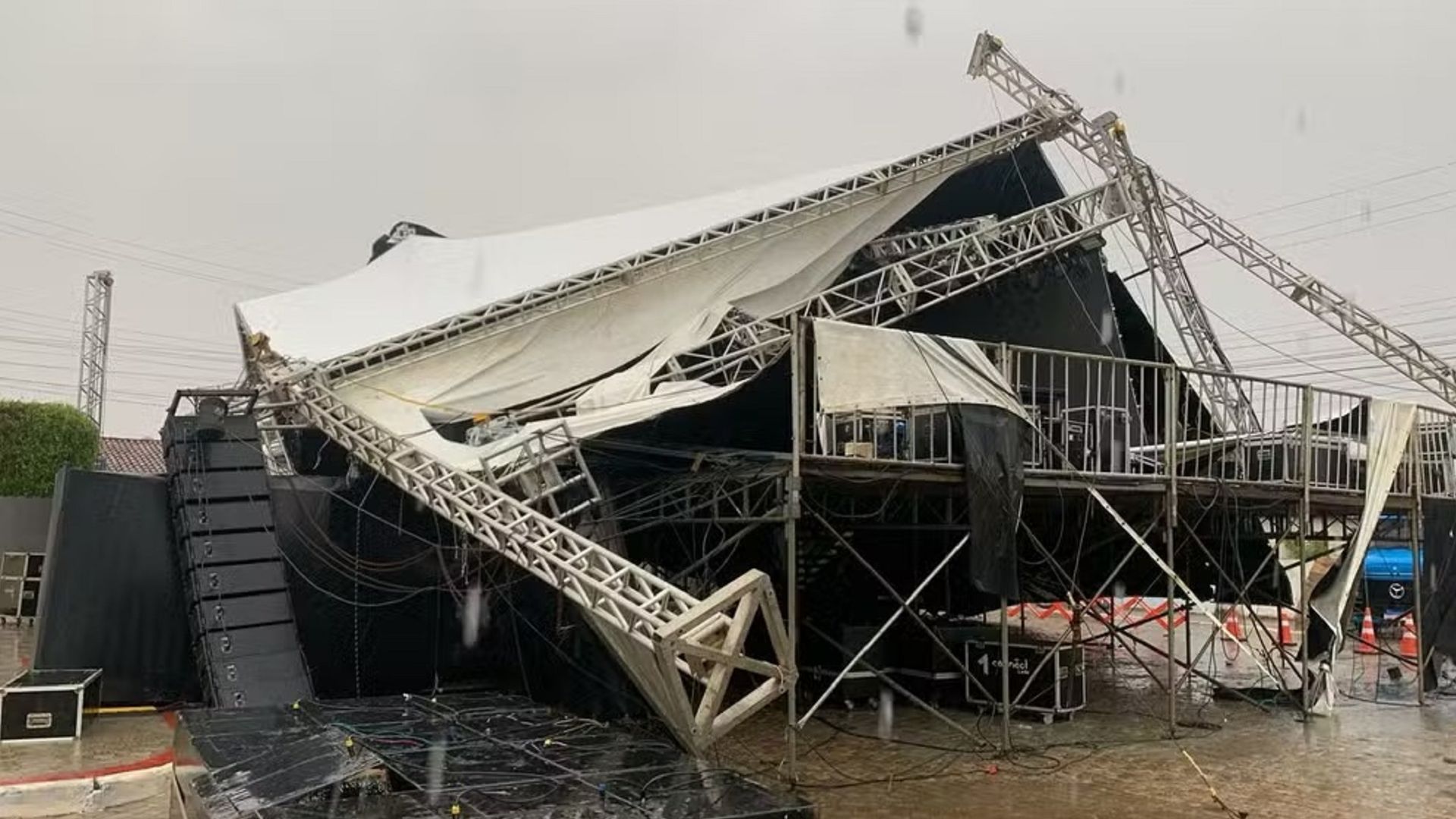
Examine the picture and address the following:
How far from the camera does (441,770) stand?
5.67m

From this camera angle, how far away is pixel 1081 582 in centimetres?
1700

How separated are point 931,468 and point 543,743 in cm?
526

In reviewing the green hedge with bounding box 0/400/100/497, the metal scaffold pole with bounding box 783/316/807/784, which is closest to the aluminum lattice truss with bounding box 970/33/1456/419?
the metal scaffold pole with bounding box 783/316/807/784

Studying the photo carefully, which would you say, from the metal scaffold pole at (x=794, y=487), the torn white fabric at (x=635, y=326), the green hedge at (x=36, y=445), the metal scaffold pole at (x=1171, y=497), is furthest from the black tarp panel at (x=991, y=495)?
the green hedge at (x=36, y=445)

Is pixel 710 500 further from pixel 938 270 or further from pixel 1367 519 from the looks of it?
pixel 1367 519

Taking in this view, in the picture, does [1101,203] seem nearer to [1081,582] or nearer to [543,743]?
[1081,582]

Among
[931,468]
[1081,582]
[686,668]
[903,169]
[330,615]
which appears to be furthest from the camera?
[1081,582]

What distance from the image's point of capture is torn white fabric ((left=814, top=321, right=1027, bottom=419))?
9875mm

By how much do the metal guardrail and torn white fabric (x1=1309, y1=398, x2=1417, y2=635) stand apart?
0.23 metres

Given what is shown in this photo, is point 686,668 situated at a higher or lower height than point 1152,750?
higher

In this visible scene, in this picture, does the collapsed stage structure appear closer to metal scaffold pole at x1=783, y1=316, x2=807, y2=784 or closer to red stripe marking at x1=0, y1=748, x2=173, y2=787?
metal scaffold pole at x1=783, y1=316, x2=807, y2=784

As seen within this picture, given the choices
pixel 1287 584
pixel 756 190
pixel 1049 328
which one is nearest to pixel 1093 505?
pixel 1049 328

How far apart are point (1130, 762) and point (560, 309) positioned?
302 inches

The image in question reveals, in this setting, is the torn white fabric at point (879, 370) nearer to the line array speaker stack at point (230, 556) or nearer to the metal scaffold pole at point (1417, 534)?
the line array speaker stack at point (230, 556)
